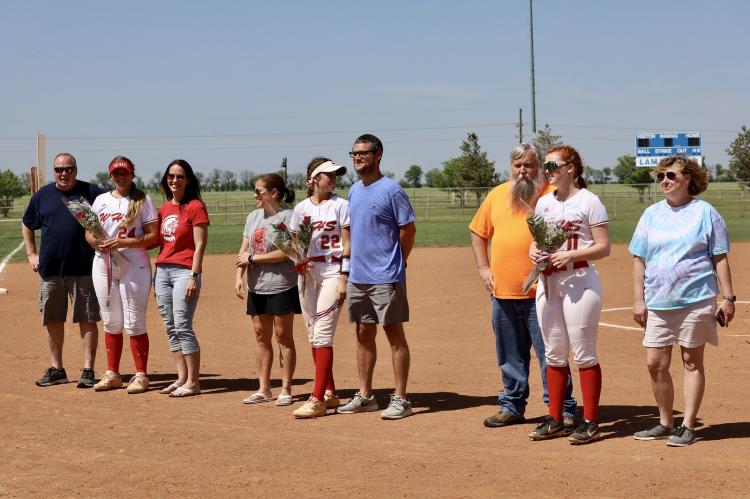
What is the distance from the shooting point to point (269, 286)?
8484 mm

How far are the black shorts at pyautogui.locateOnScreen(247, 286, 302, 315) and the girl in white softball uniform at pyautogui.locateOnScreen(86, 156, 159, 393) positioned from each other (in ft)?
4.13

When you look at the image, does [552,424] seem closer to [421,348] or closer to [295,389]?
[295,389]

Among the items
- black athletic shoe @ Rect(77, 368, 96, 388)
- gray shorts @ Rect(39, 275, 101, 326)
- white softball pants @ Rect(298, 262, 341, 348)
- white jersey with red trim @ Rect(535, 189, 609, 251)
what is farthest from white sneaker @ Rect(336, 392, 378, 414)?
gray shorts @ Rect(39, 275, 101, 326)

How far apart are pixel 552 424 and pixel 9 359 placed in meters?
6.70

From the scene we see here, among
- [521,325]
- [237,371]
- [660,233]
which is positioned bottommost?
[237,371]

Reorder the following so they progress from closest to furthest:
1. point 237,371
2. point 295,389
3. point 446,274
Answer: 1. point 295,389
2. point 237,371
3. point 446,274

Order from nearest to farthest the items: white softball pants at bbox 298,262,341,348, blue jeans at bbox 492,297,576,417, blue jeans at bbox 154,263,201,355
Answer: blue jeans at bbox 492,297,576,417, white softball pants at bbox 298,262,341,348, blue jeans at bbox 154,263,201,355

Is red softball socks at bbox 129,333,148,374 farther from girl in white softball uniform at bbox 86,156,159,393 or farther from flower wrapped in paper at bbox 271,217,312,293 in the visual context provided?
flower wrapped in paper at bbox 271,217,312,293

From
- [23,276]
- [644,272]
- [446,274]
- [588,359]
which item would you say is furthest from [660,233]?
[23,276]

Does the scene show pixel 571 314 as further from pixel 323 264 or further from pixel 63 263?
pixel 63 263

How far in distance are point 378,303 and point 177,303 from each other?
213 centimetres

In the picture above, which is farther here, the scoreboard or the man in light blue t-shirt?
the scoreboard

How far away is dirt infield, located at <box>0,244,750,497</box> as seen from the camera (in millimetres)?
5863

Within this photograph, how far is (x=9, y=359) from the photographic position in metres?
11.1
